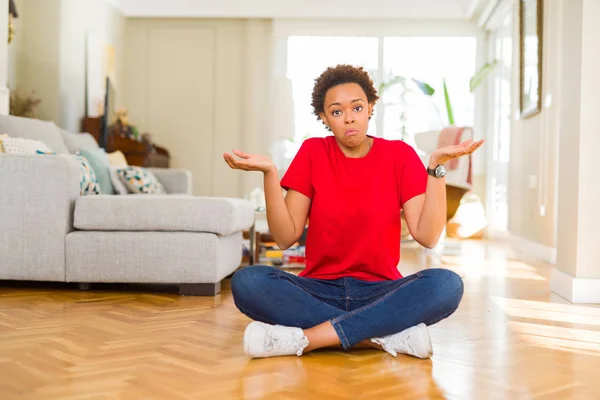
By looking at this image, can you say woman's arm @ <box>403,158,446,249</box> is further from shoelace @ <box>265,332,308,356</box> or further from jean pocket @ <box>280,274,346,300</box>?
shoelace @ <box>265,332,308,356</box>

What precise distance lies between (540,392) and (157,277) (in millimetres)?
1951

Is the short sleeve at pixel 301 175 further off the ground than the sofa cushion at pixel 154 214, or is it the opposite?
the short sleeve at pixel 301 175

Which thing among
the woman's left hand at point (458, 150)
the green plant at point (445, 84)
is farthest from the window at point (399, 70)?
the woman's left hand at point (458, 150)

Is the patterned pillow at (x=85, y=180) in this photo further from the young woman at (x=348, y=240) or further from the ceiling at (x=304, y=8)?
the ceiling at (x=304, y=8)

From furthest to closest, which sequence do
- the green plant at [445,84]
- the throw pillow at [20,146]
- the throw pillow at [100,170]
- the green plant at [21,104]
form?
the green plant at [445,84]
the green plant at [21,104]
the throw pillow at [100,170]
the throw pillow at [20,146]

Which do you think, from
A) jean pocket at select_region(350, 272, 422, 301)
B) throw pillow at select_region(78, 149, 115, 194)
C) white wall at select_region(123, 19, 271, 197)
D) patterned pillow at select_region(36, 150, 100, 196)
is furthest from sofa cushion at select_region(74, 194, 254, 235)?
white wall at select_region(123, 19, 271, 197)

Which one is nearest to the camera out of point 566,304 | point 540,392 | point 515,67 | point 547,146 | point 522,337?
point 540,392

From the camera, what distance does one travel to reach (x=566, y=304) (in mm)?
3041

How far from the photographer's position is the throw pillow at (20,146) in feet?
11.0

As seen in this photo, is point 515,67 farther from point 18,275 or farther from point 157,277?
point 18,275

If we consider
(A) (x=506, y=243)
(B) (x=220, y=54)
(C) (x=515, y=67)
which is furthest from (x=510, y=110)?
(B) (x=220, y=54)

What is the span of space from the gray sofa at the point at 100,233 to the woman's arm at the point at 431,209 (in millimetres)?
1346

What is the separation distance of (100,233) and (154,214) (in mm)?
272

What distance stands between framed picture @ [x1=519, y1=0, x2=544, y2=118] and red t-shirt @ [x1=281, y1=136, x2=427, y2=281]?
3.47 meters
